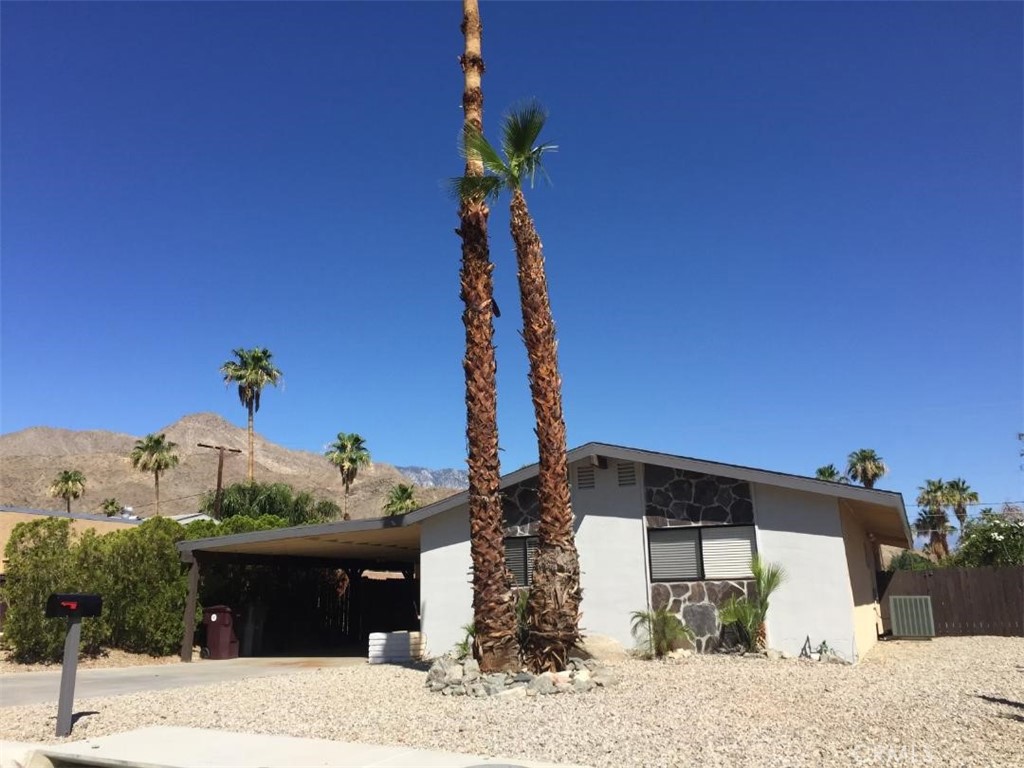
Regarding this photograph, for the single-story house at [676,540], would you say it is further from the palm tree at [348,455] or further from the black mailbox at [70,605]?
the palm tree at [348,455]

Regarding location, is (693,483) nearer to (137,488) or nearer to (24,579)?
(24,579)

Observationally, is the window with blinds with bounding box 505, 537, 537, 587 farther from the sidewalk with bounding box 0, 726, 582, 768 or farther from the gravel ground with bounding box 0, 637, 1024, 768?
the sidewalk with bounding box 0, 726, 582, 768

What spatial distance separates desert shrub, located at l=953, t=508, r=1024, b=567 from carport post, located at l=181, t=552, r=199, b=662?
27.4 metres

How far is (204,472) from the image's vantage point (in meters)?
116

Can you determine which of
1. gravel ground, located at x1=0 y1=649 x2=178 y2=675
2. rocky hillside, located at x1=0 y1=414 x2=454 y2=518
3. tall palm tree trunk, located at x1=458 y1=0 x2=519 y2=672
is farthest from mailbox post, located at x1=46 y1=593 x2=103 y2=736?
rocky hillside, located at x1=0 y1=414 x2=454 y2=518

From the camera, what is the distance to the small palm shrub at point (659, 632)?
49.3 feet

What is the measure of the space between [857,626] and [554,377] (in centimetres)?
802

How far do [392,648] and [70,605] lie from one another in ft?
29.6

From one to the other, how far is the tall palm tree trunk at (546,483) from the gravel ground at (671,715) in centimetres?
124

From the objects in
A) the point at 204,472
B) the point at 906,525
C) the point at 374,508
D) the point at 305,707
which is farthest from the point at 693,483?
the point at 204,472

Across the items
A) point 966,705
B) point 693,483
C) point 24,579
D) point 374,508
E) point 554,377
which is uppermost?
point 374,508

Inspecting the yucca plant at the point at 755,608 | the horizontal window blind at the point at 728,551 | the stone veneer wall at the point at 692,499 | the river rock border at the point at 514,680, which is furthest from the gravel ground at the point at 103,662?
the yucca plant at the point at 755,608

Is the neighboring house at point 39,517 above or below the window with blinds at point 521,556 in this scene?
above

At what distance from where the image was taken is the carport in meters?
18.5
